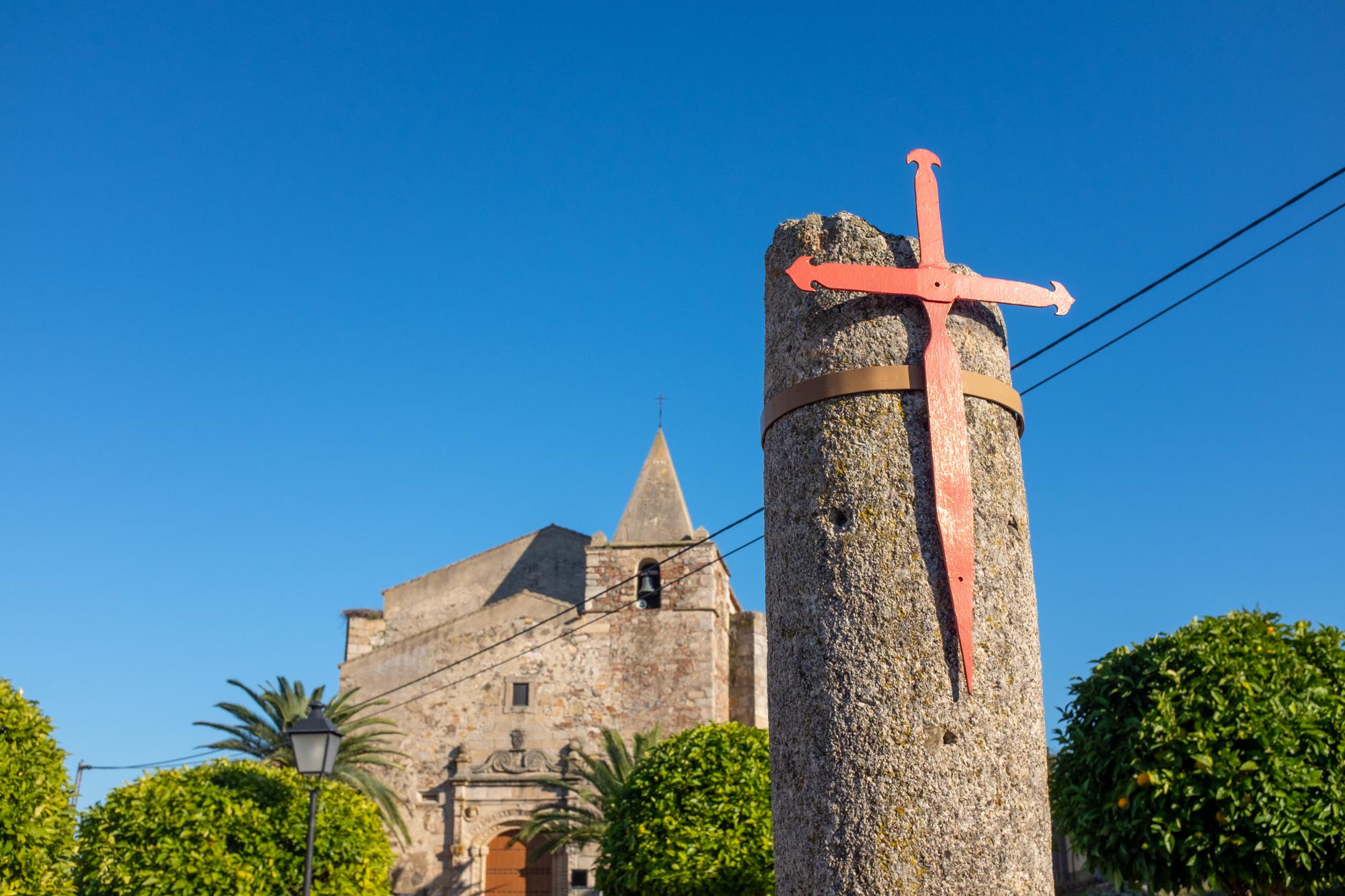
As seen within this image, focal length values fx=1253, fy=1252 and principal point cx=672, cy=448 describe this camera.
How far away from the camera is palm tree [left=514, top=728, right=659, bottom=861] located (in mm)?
19953

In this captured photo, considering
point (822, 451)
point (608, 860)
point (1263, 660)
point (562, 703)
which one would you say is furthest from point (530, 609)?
point (822, 451)

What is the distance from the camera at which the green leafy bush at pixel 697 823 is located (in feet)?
41.5

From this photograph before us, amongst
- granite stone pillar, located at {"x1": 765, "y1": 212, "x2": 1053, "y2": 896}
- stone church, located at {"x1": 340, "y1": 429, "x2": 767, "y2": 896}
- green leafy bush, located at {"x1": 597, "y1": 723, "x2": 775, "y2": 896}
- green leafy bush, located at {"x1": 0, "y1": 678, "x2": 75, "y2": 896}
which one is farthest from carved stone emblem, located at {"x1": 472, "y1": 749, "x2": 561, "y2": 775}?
granite stone pillar, located at {"x1": 765, "y1": 212, "x2": 1053, "y2": 896}

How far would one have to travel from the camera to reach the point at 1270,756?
8.06m

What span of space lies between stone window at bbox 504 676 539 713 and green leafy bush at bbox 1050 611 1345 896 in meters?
16.6

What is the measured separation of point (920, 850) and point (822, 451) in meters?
1.56

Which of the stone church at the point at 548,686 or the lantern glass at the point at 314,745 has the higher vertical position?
the stone church at the point at 548,686

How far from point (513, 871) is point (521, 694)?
3.29m

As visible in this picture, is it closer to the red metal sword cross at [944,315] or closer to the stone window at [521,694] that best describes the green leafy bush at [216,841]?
the red metal sword cross at [944,315]

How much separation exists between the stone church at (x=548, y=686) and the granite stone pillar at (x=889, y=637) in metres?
18.5

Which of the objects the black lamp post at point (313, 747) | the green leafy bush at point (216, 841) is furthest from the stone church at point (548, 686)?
the black lamp post at point (313, 747)

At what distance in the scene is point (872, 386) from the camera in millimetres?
5023

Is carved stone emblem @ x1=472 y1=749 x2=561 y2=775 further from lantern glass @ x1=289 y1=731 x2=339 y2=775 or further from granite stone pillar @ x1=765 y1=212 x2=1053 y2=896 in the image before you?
granite stone pillar @ x1=765 y1=212 x2=1053 y2=896

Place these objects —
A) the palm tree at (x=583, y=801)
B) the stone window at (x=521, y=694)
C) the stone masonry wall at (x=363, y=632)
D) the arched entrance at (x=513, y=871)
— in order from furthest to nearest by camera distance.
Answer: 1. the stone masonry wall at (x=363, y=632)
2. the stone window at (x=521, y=694)
3. the arched entrance at (x=513, y=871)
4. the palm tree at (x=583, y=801)
